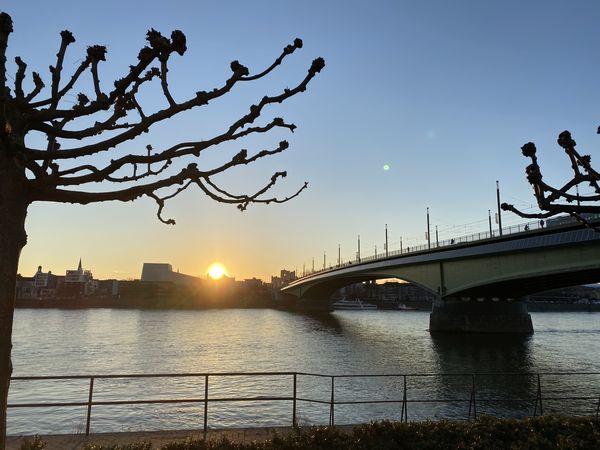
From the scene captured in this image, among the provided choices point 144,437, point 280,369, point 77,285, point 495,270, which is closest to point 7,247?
point 144,437

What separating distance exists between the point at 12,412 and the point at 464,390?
2301 cm

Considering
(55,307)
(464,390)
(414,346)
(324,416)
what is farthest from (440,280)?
(55,307)

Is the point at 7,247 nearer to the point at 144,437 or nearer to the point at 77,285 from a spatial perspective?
the point at 144,437

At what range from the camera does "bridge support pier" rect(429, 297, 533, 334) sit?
66.5 meters

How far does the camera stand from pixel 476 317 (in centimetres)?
6656

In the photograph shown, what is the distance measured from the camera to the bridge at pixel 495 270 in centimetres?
4706

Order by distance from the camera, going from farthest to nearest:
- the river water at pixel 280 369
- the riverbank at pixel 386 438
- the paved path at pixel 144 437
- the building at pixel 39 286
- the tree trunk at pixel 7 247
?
the building at pixel 39 286 < the river water at pixel 280 369 < the paved path at pixel 144 437 < the riverbank at pixel 386 438 < the tree trunk at pixel 7 247

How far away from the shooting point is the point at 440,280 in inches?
2616

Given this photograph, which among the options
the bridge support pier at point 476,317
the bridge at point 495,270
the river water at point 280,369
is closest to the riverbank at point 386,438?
the river water at point 280,369

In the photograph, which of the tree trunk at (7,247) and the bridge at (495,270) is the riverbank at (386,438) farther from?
the bridge at (495,270)

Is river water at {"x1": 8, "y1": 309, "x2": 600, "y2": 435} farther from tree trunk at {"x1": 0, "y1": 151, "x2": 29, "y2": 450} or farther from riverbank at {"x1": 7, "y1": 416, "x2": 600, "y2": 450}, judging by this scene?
tree trunk at {"x1": 0, "y1": 151, "x2": 29, "y2": 450}

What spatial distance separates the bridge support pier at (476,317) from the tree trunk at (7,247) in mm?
66149

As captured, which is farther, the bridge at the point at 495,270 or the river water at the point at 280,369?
the bridge at the point at 495,270

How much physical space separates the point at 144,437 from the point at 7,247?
19.9 feet
